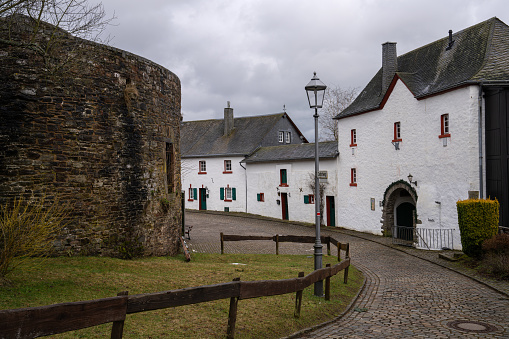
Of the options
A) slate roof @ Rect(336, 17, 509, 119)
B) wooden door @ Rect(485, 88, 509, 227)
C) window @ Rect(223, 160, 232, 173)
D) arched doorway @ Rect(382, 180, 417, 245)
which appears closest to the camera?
wooden door @ Rect(485, 88, 509, 227)

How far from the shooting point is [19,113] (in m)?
9.34

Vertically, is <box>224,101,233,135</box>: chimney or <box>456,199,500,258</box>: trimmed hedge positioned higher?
<box>224,101,233,135</box>: chimney

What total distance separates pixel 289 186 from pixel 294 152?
2639 millimetres

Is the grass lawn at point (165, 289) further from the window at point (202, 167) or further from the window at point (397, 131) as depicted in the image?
the window at point (202, 167)

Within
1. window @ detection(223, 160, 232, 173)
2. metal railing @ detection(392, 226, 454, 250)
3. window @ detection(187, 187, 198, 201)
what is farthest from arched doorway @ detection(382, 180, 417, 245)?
window @ detection(187, 187, 198, 201)

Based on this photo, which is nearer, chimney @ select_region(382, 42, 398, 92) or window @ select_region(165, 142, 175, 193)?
window @ select_region(165, 142, 175, 193)

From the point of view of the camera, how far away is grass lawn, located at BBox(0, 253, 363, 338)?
20.6 ft

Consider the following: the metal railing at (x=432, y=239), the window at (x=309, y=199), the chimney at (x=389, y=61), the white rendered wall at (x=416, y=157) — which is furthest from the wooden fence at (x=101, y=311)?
the window at (x=309, y=199)

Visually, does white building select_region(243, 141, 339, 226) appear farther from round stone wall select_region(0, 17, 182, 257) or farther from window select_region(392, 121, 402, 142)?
round stone wall select_region(0, 17, 182, 257)

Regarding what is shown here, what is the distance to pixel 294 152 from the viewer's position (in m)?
32.8

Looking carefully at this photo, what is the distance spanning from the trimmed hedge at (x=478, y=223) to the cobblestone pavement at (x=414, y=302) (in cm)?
124

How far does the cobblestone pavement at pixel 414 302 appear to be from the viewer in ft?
23.8

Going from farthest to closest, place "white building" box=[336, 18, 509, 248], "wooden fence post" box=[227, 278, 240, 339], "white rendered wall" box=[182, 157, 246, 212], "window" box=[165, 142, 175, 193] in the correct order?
1. "white rendered wall" box=[182, 157, 246, 212]
2. "white building" box=[336, 18, 509, 248]
3. "window" box=[165, 142, 175, 193]
4. "wooden fence post" box=[227, 278, 240, 339]

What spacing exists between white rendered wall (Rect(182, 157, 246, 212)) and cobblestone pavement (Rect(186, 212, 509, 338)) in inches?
753
